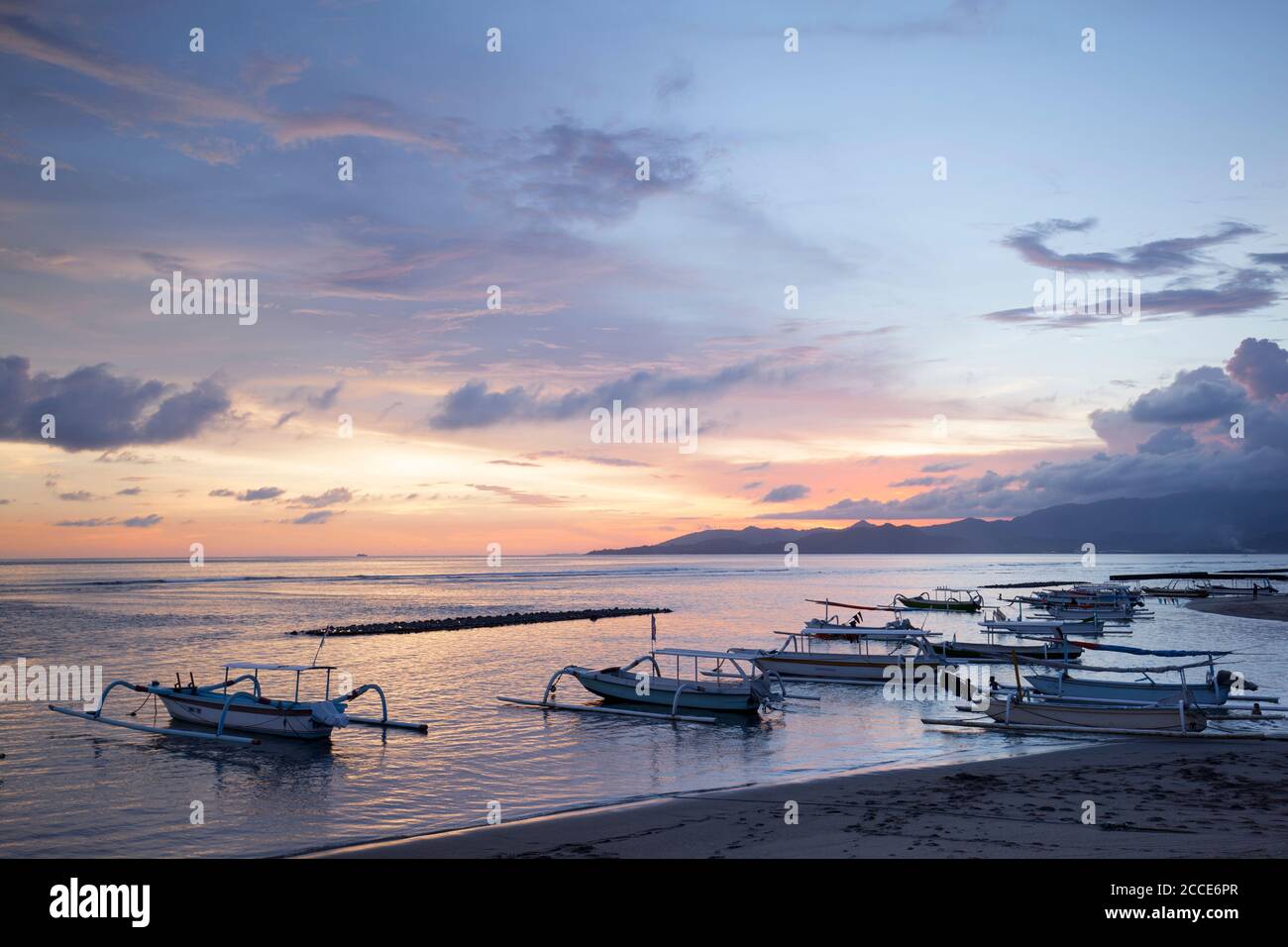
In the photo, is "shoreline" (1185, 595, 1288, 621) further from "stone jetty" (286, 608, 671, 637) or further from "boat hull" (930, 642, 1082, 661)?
"stone jetty" (286, 608, 671, 637)

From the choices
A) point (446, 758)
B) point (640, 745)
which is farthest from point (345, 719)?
point (640, 745)

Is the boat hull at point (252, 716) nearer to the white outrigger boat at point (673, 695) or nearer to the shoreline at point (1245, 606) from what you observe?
the white outrigger boat at point (673, 695)

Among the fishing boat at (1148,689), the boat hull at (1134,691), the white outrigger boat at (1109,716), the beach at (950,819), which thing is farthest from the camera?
the boat hull at (1134,691)

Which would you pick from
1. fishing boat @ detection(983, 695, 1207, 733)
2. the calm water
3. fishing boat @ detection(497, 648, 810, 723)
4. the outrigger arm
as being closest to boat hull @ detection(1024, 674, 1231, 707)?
fishing boat @ detection(983, 695, 1207, 733)

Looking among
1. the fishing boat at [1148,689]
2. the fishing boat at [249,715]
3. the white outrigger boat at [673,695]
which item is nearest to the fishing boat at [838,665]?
the white outrigger boat at [673,695]

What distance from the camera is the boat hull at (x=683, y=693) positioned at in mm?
29266

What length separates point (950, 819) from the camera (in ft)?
47.8

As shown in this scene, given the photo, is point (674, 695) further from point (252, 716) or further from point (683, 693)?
point (252, 716)

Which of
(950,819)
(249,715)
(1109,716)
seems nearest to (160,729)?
(249,715)

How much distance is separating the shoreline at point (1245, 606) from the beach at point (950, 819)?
62.7 meters

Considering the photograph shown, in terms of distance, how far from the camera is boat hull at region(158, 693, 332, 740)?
24.6m

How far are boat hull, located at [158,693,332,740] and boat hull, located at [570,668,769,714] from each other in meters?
10.2

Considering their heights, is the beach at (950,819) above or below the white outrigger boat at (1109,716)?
above
